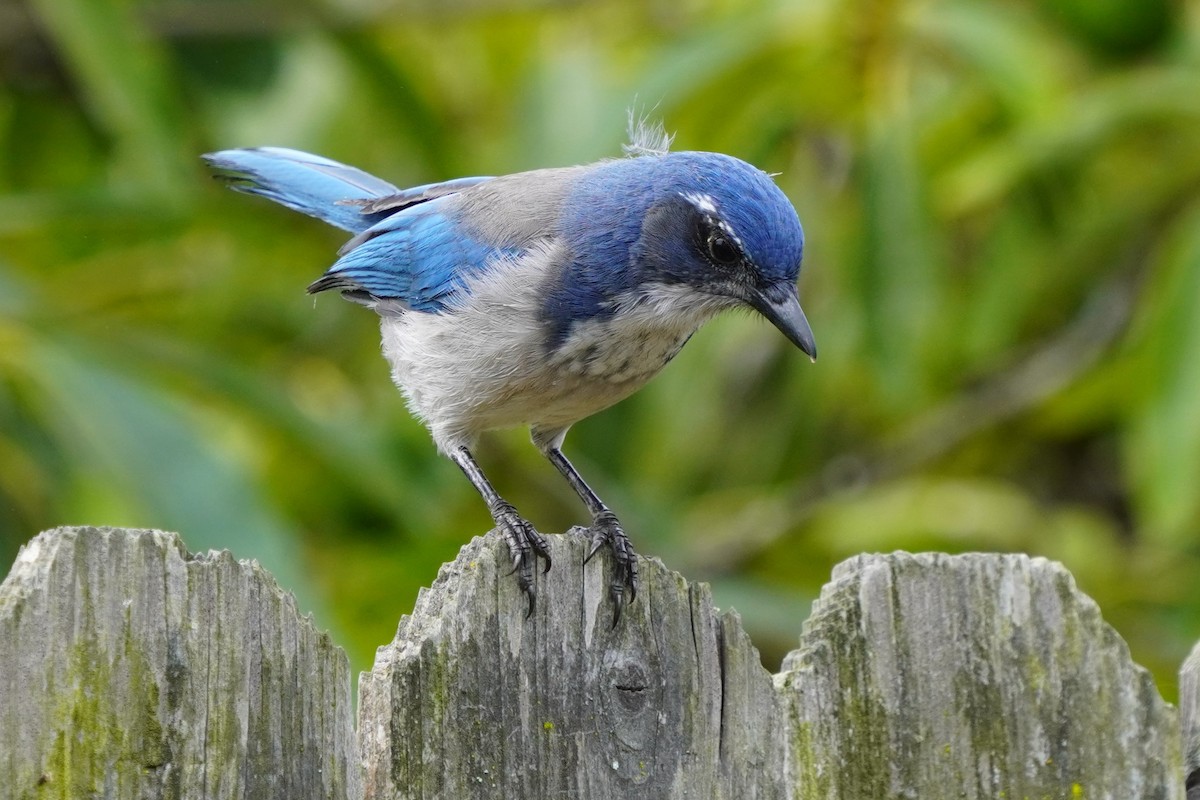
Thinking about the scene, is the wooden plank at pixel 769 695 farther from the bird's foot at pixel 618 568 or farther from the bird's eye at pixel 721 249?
the bird's eye at pixel 721 249

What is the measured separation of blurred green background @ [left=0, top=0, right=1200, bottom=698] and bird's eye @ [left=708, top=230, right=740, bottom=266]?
1321mm

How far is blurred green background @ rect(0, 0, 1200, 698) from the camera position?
506 centimetres

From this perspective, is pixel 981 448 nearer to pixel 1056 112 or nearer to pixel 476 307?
pixel 1056 112

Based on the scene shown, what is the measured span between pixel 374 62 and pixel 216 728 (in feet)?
14.5

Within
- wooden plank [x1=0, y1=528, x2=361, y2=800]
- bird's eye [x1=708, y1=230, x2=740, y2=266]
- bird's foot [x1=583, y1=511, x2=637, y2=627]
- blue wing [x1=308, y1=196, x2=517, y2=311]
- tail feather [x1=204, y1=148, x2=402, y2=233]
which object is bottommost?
wooden plank [x1=0, y1=528, x2=361, y2=800]

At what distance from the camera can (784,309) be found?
13.5 feet

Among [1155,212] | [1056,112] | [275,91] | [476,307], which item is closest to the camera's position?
[476,307]

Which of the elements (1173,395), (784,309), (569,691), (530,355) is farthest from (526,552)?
(1173,395)

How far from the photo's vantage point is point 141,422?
4.56 m

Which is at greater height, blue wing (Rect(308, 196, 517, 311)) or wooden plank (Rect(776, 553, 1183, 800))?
blue wing (Rect(308, 196, 517, 311))

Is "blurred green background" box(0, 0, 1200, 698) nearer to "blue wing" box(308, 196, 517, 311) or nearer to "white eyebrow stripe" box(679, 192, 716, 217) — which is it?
"blue wing" box(308, 196, 517, 311)

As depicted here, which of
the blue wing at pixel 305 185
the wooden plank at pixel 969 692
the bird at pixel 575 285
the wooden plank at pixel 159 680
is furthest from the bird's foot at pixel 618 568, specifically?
the blue wing at pixel 305 185

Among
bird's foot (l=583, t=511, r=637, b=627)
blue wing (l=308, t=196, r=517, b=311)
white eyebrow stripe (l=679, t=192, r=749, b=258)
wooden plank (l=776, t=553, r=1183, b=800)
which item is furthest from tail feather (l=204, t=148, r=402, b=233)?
wooden plank (l=776, t=553, r=1183, b=800)

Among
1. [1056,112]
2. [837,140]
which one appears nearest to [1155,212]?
[1056,112]
